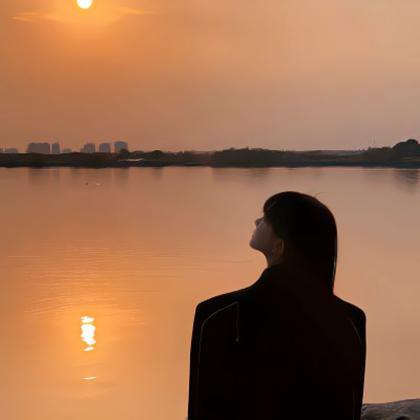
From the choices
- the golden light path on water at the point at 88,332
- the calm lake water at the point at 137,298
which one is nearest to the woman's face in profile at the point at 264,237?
the calm lake water at the point at 137,298

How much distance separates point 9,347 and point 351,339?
4694mm

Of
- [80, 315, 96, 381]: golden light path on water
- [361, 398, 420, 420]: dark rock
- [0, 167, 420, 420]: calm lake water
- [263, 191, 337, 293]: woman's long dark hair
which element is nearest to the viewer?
[263, 191, 337, 293]: woman's long dark hair

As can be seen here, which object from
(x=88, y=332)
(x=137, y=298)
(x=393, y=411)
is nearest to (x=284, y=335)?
(x=393, y=411)

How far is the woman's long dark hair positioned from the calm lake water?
0.98 ft

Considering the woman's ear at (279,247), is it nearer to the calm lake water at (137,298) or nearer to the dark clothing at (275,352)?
the dark clothing at (275,352)

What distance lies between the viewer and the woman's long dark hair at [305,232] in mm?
1329

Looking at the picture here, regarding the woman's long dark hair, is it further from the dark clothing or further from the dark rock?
the dark rock

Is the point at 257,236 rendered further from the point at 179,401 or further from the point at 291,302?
the point at 179,401

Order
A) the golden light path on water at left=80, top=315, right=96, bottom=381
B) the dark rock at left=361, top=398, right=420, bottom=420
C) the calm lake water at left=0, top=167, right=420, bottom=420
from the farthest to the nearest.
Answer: the golden light path on water at left=80, top=315, right=96, bottom=381 < the calm lake water at left=0, top=167, right=420, bottom=420 < the dark rock at left=361, top=398, right=420, bottom=420

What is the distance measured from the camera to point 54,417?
13.7 feet

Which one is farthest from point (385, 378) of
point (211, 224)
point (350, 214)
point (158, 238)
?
point (350, 214)

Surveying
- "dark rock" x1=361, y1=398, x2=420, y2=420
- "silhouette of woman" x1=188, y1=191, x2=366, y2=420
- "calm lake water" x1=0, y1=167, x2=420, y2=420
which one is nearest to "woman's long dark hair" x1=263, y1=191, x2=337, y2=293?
"silhouette of woman" x1=188, y1=191, x2=366, y2=420

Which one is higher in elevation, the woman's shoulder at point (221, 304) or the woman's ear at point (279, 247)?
the woman's ear at point (279, 247)

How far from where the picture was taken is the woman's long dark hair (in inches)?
52.3
